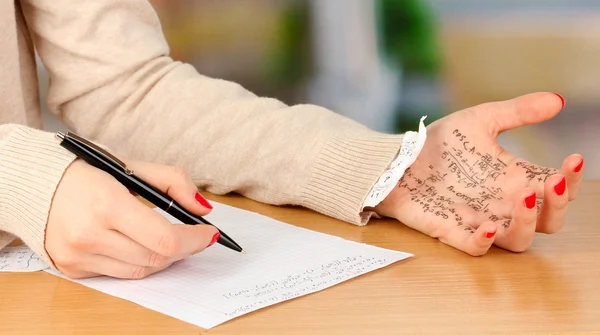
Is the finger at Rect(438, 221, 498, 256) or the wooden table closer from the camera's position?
the wooden table

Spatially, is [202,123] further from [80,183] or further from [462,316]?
[462,316]

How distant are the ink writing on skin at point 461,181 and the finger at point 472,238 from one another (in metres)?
0.01

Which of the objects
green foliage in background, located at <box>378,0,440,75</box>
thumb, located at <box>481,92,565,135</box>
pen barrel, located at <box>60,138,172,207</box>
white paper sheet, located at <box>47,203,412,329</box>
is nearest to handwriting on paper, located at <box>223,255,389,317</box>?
white paper sheet, located at <box>47,203,412,329</box>

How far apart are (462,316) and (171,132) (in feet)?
1.56

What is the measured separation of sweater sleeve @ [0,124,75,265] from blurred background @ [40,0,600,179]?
0.73m

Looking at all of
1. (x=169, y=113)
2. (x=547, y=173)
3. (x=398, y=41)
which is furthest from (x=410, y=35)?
(x=547, y=173)

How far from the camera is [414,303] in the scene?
591 mm

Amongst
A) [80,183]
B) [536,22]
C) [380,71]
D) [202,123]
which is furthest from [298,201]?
[536,22]

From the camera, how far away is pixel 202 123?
93cm

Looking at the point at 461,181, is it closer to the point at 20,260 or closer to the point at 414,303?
the point at 414,303

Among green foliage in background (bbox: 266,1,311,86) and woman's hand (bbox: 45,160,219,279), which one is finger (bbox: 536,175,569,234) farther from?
green foliage in background (bbox: 266,1,311,86)

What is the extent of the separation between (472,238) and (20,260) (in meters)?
0.38

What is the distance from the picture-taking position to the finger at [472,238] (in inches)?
26.8

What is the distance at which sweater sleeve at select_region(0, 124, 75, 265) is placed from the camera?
2.19ft
